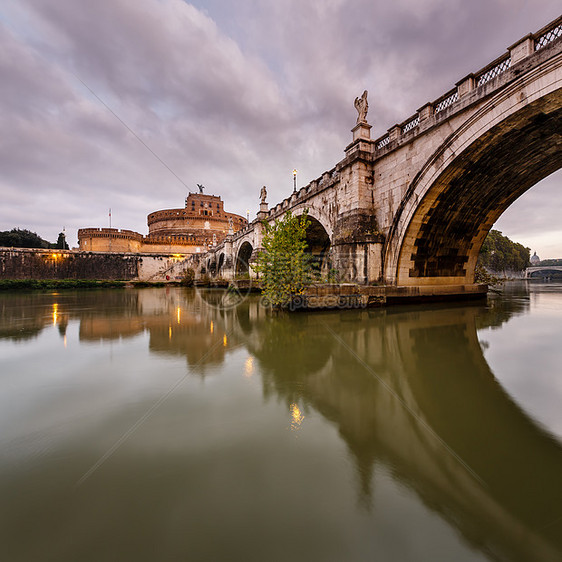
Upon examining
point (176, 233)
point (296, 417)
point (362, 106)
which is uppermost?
point (176, 233)

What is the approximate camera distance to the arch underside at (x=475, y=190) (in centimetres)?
850

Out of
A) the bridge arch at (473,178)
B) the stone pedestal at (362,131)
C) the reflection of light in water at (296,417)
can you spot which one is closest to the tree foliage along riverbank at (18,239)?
the stone pedestal at (362,131)

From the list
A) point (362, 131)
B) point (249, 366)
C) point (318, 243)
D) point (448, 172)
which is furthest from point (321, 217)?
point (249, 366)

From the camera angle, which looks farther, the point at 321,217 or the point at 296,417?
the point at 321,217

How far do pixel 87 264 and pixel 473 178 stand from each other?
52.7 metres

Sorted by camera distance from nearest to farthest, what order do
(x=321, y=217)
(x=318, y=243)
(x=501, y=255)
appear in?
(x=321, y=217), (x=318, y=243), (x=501, y=255)

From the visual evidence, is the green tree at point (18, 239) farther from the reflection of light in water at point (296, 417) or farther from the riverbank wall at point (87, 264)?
the reflection of light in water at point (296, 417)

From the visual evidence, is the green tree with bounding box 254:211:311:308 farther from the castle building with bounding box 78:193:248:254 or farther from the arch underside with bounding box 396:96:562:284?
the castle building with bounding box 78:193:248:254

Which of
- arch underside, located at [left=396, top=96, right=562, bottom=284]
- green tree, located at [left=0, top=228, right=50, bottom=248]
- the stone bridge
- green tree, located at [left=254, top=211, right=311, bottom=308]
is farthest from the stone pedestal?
green tree, located at [left=0, top=228, right=50, bottom=248]

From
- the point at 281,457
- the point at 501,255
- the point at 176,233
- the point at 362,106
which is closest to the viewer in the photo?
the point at 281,457

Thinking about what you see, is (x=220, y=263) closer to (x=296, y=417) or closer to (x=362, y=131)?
(x=362, y=131)

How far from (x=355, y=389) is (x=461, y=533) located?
197 cm

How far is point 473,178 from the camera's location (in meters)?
10.7

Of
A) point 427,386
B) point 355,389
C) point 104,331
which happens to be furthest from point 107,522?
point 104,331
